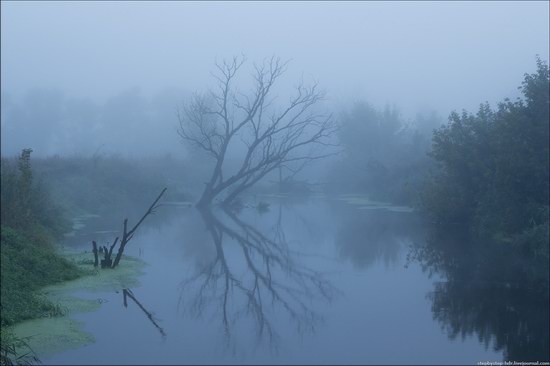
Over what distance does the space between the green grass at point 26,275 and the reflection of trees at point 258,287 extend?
2765 millimetres

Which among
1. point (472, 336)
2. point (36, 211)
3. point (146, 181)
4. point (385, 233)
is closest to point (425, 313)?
point (472, 336)

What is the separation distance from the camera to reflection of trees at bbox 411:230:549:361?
38.1 feet

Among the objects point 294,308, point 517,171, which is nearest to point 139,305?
point 294,308

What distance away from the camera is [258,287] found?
17.0m

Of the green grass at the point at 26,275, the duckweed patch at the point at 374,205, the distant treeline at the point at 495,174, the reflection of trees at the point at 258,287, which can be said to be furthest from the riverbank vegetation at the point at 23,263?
the duckweed patch at the point at 374,205

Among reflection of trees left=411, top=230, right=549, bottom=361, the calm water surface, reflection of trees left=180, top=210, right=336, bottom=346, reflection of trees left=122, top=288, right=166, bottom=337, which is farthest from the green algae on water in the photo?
reflection of trees left=411, top=230, right=549, bottom=361

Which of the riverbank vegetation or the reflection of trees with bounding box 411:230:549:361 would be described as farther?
the riverbank vegetation

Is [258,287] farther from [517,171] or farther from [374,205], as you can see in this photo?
[374,205]

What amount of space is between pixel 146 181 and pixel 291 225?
64.7 feet

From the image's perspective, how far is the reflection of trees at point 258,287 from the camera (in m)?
13.7

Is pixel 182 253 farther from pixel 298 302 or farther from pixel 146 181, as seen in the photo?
pixel 146 181

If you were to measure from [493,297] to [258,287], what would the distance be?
5.01 m

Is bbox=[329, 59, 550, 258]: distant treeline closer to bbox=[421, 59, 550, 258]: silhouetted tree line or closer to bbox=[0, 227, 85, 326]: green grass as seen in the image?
bbox=[421, 59, 550, 258]: silhouetted tree line

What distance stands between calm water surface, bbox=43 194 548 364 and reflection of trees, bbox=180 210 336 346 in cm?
2
